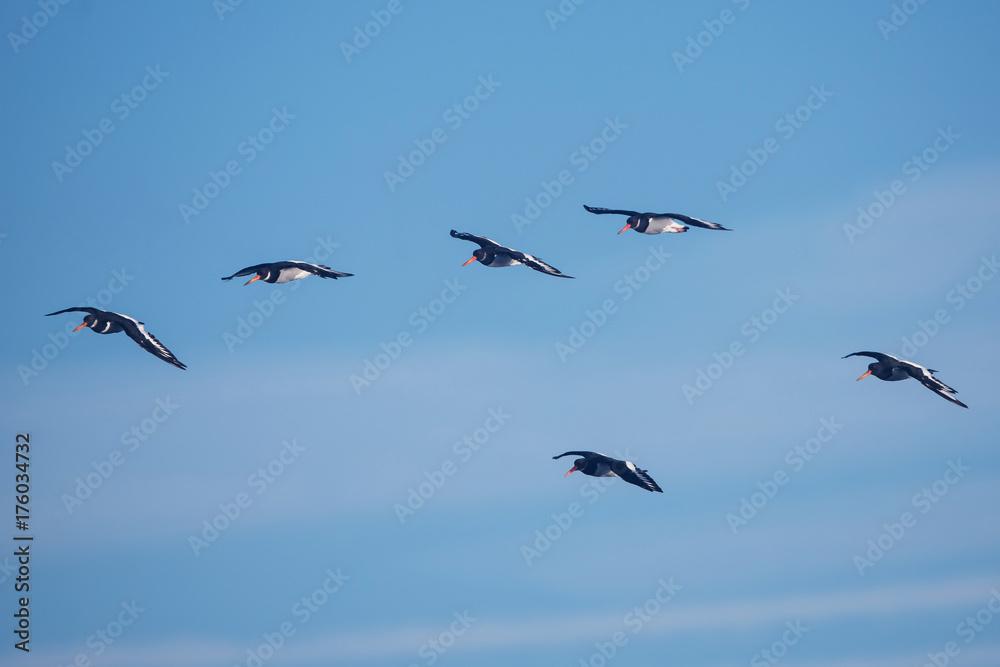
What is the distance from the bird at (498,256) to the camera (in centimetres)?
8606

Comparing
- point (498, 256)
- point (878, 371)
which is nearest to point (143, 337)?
point (498, 256)

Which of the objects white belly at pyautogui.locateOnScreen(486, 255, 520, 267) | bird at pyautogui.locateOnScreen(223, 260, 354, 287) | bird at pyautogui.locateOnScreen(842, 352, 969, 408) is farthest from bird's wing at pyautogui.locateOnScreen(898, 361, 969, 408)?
bird at pyautogui.locateOnScreen(223, 260, 354, 287)

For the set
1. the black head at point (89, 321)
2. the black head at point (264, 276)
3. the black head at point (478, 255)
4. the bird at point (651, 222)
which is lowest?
the black head at point (89, 321)

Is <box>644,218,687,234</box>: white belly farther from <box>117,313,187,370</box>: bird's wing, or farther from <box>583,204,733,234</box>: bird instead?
<box>117,313,187,370</box>: bird's wing

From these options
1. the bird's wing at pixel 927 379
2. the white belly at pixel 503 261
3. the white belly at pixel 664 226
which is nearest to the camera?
the bird's wing at pixel 927 379

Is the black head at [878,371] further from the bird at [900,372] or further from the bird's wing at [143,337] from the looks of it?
the bird's wing at [143,337]

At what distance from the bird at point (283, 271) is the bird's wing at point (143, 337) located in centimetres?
486

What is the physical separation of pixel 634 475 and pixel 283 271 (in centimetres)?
1883

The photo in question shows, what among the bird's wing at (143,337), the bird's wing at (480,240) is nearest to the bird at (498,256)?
the bird's wing at (480,240)

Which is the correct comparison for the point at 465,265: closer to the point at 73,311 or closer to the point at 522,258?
the point at 522,258

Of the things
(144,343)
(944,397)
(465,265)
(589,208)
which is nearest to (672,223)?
(589,208)

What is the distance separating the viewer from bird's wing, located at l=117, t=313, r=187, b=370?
82312 millimetres

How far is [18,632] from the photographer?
92688 mm

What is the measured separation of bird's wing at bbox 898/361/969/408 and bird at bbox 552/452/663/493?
12683mm
